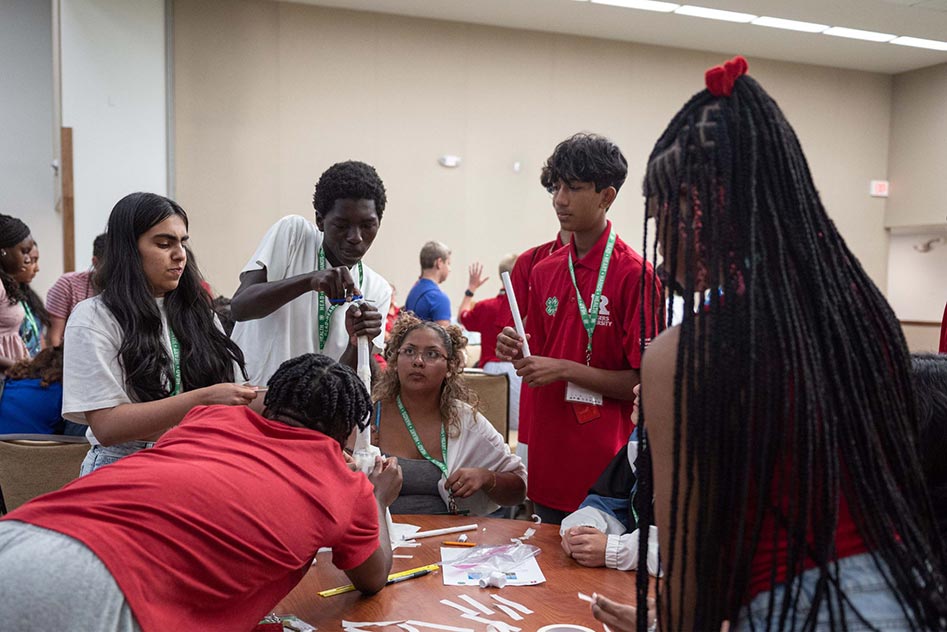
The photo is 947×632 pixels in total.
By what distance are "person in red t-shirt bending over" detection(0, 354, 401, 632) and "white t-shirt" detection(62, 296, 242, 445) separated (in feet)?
1.23

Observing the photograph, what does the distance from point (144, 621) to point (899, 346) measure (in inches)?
46.6

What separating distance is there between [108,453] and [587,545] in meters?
1.22

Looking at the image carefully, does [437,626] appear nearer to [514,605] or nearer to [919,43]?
[514,605]

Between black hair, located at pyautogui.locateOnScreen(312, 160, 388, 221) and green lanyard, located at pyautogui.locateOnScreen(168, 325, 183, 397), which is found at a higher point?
black hair, located at pyautogui.locateOnScreen(312, 160, 388, 221)

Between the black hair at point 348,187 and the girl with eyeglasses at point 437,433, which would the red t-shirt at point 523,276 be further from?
the black hair at point 348,187

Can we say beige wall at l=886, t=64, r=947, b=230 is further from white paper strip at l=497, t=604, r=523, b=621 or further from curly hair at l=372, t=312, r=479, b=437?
white paper strip at l=497, t=604, r=523, b=621

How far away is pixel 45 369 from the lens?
292cm

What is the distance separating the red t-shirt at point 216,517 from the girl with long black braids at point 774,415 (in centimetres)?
72

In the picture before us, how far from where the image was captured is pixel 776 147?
0.96m

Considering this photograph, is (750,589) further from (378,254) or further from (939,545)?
(378,254)

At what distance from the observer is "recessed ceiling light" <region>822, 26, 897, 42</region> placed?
7242mm

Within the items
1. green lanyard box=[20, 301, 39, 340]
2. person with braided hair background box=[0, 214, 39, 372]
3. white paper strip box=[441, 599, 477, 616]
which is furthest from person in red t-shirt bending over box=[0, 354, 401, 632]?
green lanyard box=[20, 301, 39, 340]

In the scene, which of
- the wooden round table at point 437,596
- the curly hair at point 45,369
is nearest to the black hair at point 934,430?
the wooden round table at point 437,596

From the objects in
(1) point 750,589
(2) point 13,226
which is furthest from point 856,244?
(1) point 750,589
